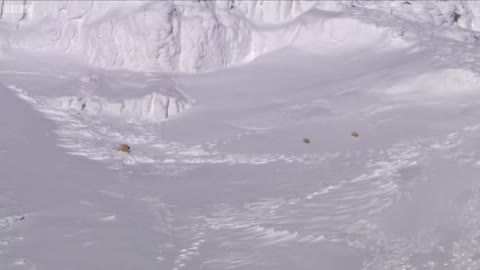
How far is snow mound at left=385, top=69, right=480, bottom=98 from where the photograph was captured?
736cm

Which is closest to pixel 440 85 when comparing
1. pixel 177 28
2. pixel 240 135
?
pixel 240 135

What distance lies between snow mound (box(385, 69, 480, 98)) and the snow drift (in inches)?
53.2

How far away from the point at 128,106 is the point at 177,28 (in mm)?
1575

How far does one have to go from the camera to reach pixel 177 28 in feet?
29.0

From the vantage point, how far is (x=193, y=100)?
8078mm

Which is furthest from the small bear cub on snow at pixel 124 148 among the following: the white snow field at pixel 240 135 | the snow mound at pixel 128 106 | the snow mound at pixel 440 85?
the snow mound at pixel 440 85

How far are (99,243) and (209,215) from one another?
91cm

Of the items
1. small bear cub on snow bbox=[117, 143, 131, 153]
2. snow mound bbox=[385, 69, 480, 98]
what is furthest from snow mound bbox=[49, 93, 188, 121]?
snow mound bbox=[385, 69, 480, 98]

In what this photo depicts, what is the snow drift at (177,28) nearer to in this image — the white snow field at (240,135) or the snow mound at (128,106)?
the white snow field at (240,135)

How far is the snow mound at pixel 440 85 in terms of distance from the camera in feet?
24.1

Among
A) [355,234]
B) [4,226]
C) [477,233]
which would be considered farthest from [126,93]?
[477,233]

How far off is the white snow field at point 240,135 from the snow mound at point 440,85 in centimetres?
2

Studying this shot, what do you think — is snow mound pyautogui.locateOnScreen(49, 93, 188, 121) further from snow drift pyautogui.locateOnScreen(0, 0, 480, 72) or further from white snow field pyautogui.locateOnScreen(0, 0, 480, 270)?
snow drift pyautogui.locateOnScreen(0, 0, 480, 72)

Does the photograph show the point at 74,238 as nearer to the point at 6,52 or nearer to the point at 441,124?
the point at 441,124
